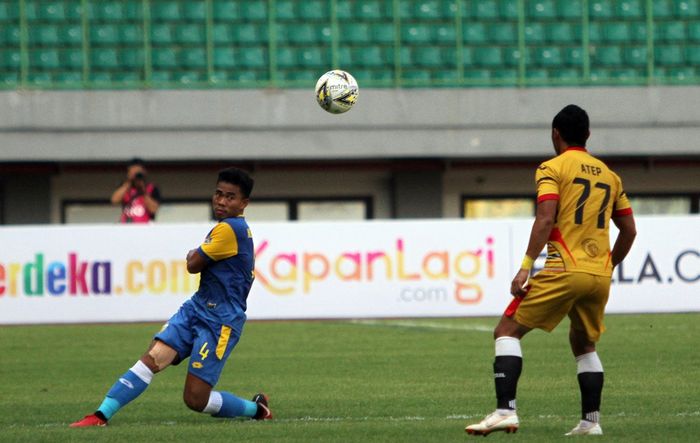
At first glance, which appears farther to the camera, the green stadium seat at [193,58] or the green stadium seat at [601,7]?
the green stadium seat at [601,7]

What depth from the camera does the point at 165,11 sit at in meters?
28.0

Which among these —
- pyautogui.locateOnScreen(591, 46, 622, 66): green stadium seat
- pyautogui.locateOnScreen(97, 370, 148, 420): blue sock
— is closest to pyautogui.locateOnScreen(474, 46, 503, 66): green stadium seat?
pyautogui.locateOnScreen(591, 46, 622, 66): green stadium seat

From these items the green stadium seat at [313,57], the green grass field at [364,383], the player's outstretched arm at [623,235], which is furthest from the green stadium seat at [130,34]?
the player's outstretched arm at [623,235]

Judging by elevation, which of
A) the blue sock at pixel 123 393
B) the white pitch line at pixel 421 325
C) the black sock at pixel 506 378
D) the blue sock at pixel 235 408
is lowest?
the white pitch line at pixel 421 325

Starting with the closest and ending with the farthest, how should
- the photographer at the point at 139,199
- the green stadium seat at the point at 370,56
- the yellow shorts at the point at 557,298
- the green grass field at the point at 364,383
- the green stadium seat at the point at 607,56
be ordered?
the yellow shorts at the point at 557,298 < the green grass field at the point at 364,383 < the photographer at the point at 139,199 < the green stadium seat at the point at 370,56 < the green stadium seat at the point at 607,56

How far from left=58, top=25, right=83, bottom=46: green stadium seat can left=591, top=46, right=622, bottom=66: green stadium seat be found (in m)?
10.3

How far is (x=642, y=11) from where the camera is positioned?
28.5 m

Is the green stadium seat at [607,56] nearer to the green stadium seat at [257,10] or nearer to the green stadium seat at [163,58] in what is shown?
the green stadium seat at [257,10]

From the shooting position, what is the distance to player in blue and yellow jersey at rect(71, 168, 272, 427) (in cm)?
821

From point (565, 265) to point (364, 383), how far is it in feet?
13.2

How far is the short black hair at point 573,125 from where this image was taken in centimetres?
737

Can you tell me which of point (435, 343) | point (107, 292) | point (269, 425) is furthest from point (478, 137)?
point (269, 425)

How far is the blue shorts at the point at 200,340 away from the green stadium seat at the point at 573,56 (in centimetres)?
2078

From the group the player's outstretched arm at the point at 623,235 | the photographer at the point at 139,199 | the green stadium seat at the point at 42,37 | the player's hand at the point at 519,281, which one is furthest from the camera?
the green stadium seat at the point at 42,37
